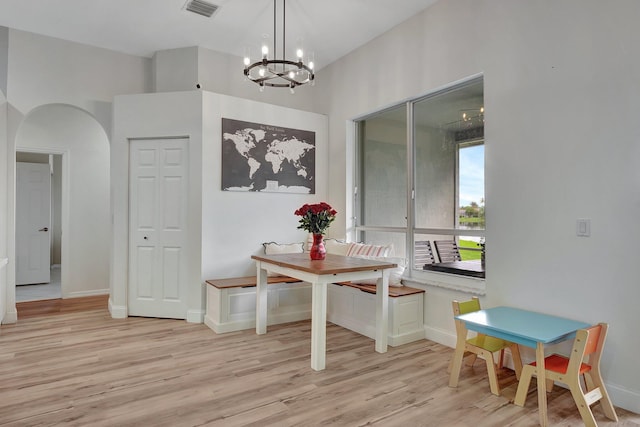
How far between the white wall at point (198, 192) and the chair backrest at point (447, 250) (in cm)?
215

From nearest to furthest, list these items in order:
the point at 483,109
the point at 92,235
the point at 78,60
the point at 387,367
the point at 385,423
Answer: the point at 385,423, the point at 387,367, the point at 483,109, the point at 78,60, the point at 92,235

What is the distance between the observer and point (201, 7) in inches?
149

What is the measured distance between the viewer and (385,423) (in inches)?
86.7

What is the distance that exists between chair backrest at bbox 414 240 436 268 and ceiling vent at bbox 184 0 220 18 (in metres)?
3.18

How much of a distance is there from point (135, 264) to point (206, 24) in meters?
2.82

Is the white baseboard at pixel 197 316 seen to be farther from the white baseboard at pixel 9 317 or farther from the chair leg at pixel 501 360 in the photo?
the chair leg at pixel 501 360

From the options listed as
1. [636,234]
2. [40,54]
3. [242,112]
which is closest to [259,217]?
[242,112]

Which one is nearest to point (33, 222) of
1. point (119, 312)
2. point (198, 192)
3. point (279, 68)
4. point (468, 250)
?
point (119, 312)

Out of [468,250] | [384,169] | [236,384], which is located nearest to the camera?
[236,384]

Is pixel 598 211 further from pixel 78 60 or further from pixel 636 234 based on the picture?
pixel 78 60

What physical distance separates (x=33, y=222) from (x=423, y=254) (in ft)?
21.0

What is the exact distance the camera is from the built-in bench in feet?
11.7

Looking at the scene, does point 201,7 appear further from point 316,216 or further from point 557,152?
point 557,152

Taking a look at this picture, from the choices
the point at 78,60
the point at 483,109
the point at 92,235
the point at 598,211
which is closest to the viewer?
the point at 598,211
